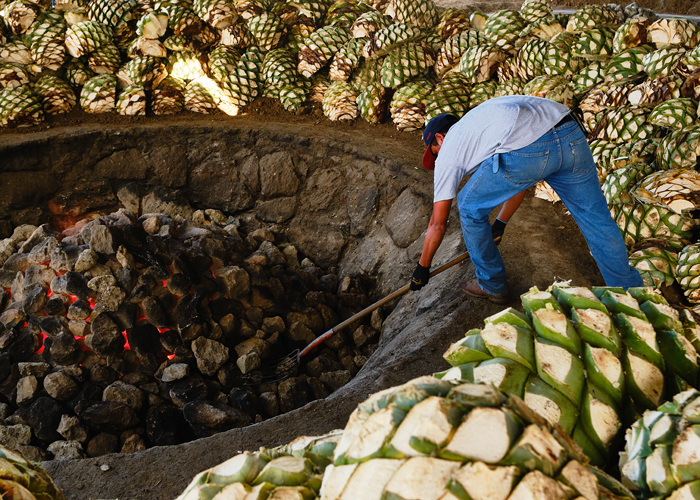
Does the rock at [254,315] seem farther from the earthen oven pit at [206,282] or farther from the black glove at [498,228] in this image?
the black glove at [498,228]

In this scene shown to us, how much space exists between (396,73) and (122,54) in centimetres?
358

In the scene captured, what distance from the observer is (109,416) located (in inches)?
121

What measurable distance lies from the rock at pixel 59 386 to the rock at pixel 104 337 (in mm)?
266

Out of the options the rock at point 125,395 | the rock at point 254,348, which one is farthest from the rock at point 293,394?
the rock at point 125,395

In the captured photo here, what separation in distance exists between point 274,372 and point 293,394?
45 cm

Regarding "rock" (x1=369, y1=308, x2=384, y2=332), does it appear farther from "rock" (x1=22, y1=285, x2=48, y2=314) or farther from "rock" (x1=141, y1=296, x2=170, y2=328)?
"rock" (x1=22, y1=285, x2=48, y2=314)

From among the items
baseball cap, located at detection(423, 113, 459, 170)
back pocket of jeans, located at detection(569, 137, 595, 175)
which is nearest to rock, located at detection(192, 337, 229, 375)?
baseball cap, located at detection(423, 113, 459, 170)

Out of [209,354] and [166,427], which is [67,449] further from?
[209,354]

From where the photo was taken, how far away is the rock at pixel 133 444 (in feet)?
9.88

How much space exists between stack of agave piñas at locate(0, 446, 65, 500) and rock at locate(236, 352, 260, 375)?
2.64m

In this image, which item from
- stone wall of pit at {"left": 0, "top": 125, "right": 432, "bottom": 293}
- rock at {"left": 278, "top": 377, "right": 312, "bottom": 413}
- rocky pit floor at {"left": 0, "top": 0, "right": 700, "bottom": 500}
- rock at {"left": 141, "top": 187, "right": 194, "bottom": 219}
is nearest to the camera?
rocky pit floor at {"left": 0, "top": 0, "right": 700, "bottom": 500}

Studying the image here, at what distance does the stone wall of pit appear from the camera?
16.6 ft

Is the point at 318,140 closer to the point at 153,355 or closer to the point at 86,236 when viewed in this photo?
the point at 86,236

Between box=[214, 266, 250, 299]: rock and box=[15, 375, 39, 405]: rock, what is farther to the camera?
box=[214, 266, 250, 299]: rock
